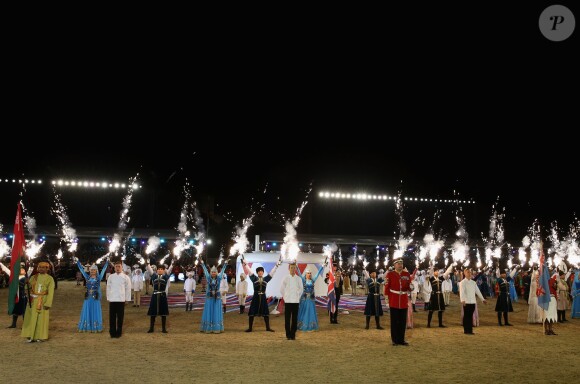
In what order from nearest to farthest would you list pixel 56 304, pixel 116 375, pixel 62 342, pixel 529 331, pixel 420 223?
pixel 116 375 → pixel 62 342 → pixel 529 331 → pixel 56 304 → pixel 420 223

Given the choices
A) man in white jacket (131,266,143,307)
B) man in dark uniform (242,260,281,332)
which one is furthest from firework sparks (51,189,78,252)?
man in dark uniform (242,260,281,332)

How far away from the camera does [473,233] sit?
63.1 metres

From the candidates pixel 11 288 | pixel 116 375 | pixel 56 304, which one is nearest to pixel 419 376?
pixel 116 375

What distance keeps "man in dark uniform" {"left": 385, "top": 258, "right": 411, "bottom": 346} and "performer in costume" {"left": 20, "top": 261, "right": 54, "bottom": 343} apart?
311 inches

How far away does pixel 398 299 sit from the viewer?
12.2 metres

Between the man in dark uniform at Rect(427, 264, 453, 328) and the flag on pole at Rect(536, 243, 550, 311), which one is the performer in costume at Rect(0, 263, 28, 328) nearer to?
the man in dark uniform at Rect(427, 264, 453, 328)

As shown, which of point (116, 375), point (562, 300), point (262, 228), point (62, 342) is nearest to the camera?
point (116, 375)

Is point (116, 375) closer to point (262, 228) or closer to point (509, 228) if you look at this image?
point (262, 228)

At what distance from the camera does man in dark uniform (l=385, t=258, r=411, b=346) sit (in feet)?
40.1

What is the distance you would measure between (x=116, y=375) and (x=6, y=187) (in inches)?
1979

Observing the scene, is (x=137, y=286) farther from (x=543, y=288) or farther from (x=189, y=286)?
(x=543, y=288)

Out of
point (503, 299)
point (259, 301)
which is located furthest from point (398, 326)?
point (503, 299)

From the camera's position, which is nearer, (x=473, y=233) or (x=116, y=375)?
(x=116, y=375)

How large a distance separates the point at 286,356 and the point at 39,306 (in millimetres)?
5871
